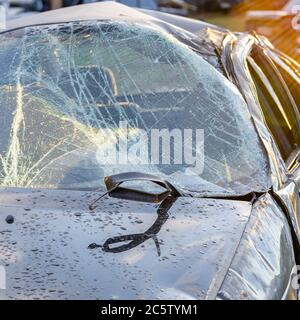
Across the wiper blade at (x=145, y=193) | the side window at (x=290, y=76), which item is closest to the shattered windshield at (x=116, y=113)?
the wiper blade at (x=145, y=193)

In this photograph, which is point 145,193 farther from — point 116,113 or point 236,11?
point 236,11

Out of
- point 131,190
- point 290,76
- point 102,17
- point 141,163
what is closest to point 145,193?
point 131,190

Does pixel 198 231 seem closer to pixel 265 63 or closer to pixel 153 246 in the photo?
pixel 153 246

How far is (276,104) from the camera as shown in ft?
12.5

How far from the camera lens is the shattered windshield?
2.88 metres

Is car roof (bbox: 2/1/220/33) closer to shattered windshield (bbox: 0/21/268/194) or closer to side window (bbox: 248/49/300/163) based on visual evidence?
shattered windshield (bbox: 0/21/268/194)

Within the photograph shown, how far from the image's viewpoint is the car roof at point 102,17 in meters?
3.51

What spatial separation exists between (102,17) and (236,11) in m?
16.1

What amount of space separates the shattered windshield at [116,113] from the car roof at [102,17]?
3.5 inches

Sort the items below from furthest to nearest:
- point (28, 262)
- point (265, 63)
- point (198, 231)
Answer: point (265, 63) < point (198, 231) < point (28, 262)

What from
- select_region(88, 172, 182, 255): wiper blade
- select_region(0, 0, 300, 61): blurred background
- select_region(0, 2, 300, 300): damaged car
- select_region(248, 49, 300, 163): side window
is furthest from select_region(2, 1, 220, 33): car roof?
select_region(0, 0, 300, 61): blurred background
